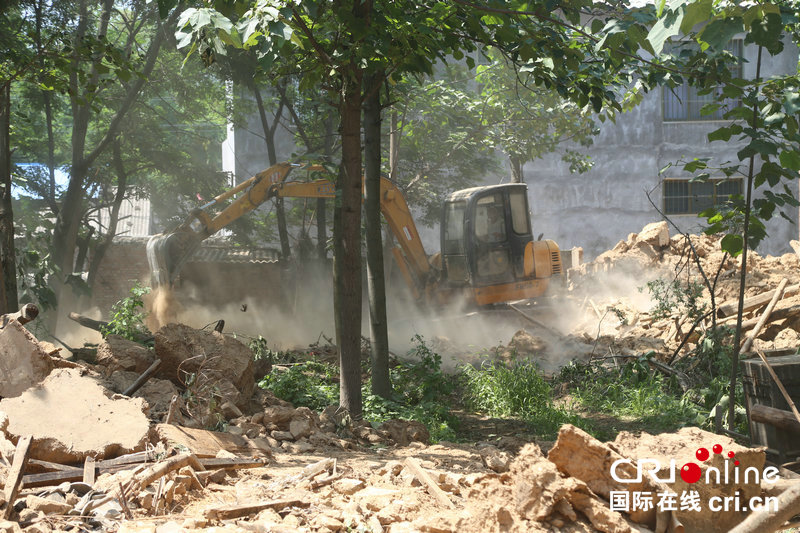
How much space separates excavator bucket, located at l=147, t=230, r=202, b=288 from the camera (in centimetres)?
1290

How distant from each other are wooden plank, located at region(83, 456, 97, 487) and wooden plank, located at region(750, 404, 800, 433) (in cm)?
518

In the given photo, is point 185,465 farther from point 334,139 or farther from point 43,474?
point 334,139

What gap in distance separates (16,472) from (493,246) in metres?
12.4

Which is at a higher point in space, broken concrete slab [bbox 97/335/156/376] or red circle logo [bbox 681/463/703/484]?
broken concrete slab [bbox 97/335/156/376]

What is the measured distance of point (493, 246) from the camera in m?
16.1

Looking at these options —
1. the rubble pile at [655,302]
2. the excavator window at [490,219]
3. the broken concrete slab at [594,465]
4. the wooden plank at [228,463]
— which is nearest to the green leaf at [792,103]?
the rubble pile at [655,302]

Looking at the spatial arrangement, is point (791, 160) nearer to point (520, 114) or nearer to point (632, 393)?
point (632, 393)

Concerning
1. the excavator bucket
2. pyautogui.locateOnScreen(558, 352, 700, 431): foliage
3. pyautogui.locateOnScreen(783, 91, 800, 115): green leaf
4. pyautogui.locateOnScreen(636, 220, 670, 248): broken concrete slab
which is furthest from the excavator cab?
pyautogui.locateOnScreen(783, 91, 800, 115): green leaf

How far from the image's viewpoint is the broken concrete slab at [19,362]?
639 centimetres

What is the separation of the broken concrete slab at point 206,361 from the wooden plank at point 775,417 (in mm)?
5128

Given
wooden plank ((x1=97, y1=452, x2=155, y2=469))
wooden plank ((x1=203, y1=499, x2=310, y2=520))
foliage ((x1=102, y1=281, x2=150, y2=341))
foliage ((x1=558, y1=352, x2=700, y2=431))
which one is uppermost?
foliage ((x1=102, y1=281, x2=150, y2=341))

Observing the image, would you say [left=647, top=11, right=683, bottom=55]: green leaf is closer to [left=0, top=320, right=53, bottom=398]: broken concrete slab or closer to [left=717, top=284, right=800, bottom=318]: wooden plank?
[left=0, top=320, right=53, bottom=398]: broken concrete slab

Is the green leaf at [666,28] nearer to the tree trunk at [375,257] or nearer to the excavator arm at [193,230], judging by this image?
the tree trunk at [375,257]

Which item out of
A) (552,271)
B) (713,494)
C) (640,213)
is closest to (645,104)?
(640,213)
